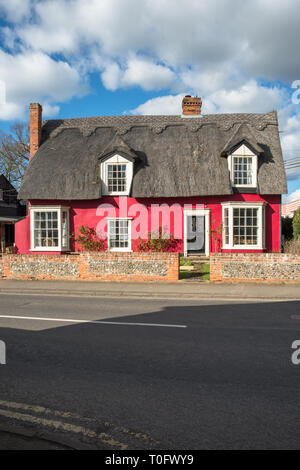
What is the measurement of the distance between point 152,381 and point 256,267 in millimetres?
10587

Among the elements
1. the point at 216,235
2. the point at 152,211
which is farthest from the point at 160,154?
the point at 216,235

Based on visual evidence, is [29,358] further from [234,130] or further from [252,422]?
[234,130]

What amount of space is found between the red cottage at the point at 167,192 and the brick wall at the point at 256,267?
19.5ft

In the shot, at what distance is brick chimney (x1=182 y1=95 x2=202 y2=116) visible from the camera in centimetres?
2570

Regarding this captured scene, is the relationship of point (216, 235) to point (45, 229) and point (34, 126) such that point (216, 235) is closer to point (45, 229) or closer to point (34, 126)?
point (45, 229)

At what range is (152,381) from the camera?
5.12 metres

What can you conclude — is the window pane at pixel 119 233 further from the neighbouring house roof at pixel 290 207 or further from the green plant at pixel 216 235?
the neighbouring house roof at pixel 290 207

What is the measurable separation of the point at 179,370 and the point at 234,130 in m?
20.2

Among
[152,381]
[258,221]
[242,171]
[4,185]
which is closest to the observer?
[152,381]

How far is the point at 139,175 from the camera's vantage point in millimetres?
21703

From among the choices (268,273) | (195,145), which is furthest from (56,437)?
(195,145)

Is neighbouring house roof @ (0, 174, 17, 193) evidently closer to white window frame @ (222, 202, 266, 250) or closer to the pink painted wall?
the pink painted wall

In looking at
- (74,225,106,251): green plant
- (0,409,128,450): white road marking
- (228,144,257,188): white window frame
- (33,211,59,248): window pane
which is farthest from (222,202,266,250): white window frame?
(0,409,128,450): white road marking

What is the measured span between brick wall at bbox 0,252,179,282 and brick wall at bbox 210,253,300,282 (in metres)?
1.77
